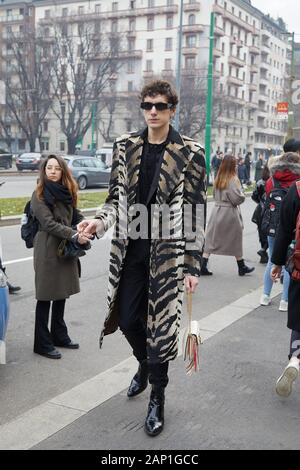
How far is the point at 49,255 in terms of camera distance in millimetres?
4523

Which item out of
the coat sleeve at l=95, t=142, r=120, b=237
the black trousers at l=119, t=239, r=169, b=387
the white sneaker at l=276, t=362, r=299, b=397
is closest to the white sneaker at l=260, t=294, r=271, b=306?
the white sneaker at l=276, t=362, r=299, b=397

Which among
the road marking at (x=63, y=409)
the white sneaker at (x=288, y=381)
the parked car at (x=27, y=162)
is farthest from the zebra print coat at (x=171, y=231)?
the parked car at (x=27, y=162)

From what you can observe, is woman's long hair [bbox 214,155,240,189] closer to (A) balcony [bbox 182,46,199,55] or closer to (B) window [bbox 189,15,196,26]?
(A) balcony [bbox 182,46,199,55]

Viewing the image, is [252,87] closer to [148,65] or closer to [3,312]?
[148,65]

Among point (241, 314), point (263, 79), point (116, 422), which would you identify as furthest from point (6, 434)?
point (263, 79)

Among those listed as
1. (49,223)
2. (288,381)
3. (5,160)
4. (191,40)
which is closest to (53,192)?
(49,223)

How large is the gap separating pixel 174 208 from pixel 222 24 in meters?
81.9

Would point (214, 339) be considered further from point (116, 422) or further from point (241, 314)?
point (116, 422)

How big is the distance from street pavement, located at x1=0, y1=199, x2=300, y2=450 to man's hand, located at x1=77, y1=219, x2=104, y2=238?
45.5 inches

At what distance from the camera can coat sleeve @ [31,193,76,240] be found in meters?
4.43

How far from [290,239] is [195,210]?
0.91 metres

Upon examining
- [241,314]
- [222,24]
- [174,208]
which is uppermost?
[222,24]

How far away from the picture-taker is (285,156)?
562 centimetres

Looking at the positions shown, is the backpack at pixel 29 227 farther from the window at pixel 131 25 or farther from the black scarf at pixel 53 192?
the window at pixel 131 25
